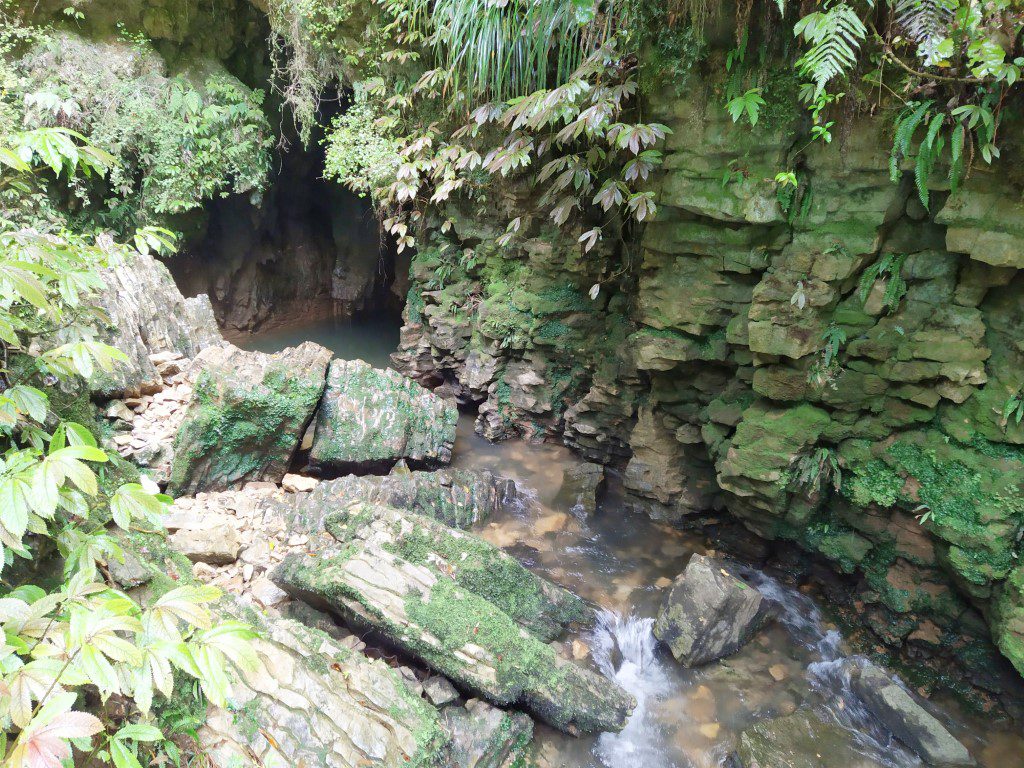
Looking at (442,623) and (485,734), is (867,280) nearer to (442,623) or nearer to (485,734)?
(442,623)

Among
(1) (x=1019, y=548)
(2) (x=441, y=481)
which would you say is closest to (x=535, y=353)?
(2) (x=441, y=481)

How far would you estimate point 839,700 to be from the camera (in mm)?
4355

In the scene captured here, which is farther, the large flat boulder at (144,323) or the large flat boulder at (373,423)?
the large flat boulder at (373,423)

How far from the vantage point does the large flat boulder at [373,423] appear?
19.4ft

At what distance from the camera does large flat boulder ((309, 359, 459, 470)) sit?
19.4 feet

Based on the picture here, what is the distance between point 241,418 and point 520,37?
4.63 metres

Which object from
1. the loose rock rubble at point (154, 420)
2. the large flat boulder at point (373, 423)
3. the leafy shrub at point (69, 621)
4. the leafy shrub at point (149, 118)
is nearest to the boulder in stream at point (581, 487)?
the large flat boulder at point (373, 423)

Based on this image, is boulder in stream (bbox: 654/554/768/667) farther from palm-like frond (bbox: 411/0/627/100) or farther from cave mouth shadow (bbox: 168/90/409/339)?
cave mouth shadow (bbox: 168/90/409/339)

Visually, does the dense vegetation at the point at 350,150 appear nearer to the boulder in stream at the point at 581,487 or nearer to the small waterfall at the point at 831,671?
the small waterfall at the point at 831,671

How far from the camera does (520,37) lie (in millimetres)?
5707

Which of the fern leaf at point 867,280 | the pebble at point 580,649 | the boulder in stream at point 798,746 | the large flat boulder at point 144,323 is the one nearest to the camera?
the boulder in stream at point 798,746

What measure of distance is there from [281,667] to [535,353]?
5194 millimetres

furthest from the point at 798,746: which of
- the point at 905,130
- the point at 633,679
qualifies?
the point at 905,130

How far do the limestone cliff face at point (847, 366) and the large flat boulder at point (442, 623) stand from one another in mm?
2292
